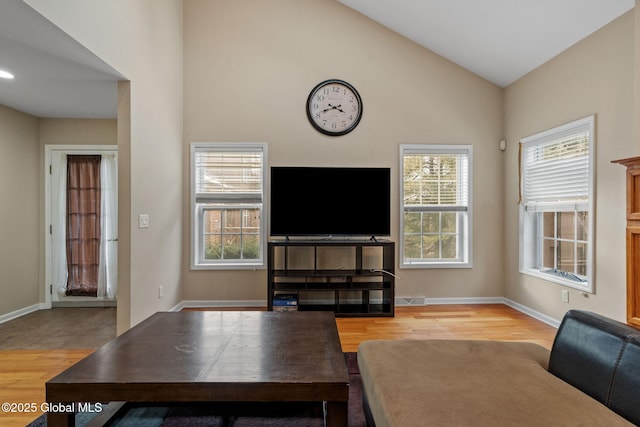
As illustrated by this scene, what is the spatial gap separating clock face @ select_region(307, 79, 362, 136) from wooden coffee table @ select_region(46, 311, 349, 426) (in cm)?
284

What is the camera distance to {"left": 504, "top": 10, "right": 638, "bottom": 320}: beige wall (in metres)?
2.66

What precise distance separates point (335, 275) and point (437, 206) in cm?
165

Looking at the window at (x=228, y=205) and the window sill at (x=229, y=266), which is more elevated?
the window at (x=228, y=205)

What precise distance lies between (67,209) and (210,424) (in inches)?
142

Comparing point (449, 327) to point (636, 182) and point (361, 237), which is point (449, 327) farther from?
point (636, 182)

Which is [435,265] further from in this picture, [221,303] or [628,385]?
[628,385]

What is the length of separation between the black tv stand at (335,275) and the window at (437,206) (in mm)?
477

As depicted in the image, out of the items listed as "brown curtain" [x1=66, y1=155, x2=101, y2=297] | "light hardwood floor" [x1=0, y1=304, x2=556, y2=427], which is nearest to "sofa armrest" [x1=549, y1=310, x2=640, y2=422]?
"light hardwood floor" [x1=0, y1=304, x2=556, y2=427]

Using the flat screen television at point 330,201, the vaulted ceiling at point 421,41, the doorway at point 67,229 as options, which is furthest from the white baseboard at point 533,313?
the doorway at point 67,229

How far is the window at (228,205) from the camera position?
4.07 m

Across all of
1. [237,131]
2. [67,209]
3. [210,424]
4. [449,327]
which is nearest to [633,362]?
[210,424]

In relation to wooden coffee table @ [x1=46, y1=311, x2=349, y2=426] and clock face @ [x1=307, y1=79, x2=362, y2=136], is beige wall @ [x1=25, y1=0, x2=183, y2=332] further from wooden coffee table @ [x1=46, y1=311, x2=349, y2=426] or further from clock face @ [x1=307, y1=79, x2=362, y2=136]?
clock face @ [x1=307, y1=79, x2=362, y2=136]

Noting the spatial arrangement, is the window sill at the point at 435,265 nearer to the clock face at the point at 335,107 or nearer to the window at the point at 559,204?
the window at the point at 559,204

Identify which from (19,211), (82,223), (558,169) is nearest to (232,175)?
(82,223)
